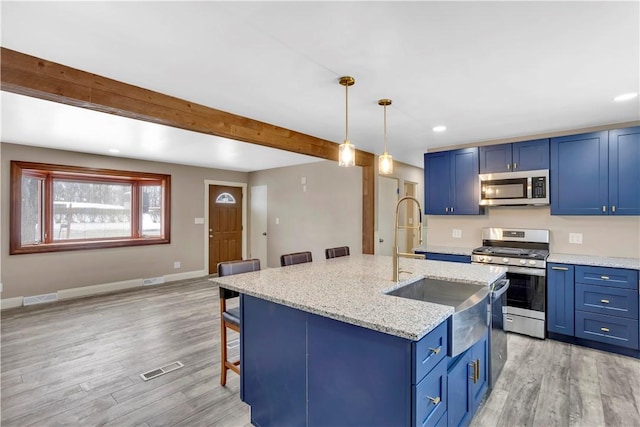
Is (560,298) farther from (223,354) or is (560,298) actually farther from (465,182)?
(223,354)

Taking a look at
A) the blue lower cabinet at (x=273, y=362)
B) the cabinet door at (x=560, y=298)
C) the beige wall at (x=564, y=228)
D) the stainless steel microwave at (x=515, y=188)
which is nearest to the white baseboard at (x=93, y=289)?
the blue lower cabinet at (x=273, y=362)

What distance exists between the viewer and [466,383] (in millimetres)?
1850

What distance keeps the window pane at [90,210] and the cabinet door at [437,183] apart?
5178 mm

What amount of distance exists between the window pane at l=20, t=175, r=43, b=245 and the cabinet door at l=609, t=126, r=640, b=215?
7428 mm

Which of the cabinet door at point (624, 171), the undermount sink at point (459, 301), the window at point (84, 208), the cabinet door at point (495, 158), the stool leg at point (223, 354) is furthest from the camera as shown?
the window at point (84, 208)

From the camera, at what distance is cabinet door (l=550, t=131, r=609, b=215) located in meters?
3.31

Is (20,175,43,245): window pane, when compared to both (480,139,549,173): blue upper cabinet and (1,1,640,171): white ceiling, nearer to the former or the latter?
(1,1,640,171): white ceiling

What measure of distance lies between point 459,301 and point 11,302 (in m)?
5.78

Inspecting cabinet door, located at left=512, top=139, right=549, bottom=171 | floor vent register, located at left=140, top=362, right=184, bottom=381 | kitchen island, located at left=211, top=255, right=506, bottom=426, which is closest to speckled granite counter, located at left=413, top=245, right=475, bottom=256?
cabinet door, located at left=512, top=139, right=549, bottom=171

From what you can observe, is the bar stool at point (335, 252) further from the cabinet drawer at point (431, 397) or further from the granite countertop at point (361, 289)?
the cabinet drawer at point (431, 397)

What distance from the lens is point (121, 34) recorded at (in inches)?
69.4

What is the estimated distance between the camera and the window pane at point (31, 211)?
181 inches

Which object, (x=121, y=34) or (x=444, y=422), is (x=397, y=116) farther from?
(x=444, y=422)

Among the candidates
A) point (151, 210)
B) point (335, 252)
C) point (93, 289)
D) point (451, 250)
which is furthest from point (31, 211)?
point (451, 250)
